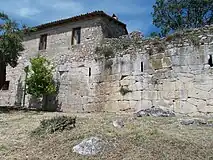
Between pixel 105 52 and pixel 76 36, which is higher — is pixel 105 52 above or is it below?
below

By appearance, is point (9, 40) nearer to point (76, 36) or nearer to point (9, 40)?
point (9, 40)

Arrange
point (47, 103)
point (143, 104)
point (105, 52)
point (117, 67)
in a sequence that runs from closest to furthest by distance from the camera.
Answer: point (143, 104) → point (117, 67) → point (105, 52) → point (47, 103)

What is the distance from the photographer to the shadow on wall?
16297mm

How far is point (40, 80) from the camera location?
16.2m

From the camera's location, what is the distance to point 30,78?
16.5 m

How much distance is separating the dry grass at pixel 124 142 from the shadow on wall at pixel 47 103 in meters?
7.52

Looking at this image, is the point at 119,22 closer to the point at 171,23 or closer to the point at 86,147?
the point at 171,23

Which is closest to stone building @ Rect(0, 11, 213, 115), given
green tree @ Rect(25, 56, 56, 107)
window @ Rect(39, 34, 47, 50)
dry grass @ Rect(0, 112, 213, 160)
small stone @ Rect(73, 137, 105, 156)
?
window @ Rect(39, 34, 47, 50)

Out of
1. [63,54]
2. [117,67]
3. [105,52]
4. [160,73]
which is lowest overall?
[160,73]

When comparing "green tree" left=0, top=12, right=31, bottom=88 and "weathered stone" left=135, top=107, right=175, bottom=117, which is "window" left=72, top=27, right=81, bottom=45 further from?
"weathered stone" left=135, top=107, right=175, bottom=117

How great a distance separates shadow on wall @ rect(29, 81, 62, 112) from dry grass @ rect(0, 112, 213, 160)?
7.52 metres

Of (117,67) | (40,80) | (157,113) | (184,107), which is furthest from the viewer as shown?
(40,80)

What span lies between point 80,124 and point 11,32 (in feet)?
28.1

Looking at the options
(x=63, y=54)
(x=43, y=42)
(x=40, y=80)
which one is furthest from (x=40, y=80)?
(x=43, y=42)
